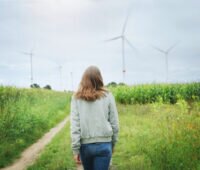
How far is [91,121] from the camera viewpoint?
14.2ft

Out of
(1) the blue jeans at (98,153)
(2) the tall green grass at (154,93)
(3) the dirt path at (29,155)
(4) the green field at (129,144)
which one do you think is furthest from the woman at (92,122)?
(2) the tall green grass at (154,93)

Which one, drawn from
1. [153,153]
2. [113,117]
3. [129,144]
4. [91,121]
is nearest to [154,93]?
[129,144]

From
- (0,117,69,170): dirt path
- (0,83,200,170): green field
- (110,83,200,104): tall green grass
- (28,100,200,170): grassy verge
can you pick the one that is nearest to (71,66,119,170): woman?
(0,83,200,170): green field

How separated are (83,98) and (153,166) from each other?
140 inches

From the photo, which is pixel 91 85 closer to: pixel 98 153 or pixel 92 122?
pixel 92 122

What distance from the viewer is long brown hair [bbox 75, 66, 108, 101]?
14.1 ft

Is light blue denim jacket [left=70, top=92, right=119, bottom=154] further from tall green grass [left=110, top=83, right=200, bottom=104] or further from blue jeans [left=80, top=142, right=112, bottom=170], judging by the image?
tall green grass [left=110, top=83, right=200, bottom=104]

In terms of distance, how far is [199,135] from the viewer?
308 inches

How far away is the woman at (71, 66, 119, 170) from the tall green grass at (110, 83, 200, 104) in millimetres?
25112

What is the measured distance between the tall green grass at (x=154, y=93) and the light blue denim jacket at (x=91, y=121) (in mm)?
→ 25110

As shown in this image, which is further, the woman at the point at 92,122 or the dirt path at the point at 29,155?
the dirt path at the point at 29,155

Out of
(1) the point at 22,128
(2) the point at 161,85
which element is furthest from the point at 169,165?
(2) the point at 161,85

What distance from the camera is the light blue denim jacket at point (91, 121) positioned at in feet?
14.1

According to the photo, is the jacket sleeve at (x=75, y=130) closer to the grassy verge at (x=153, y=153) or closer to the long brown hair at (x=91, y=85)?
the long brown hair at (x=91, y=85)
